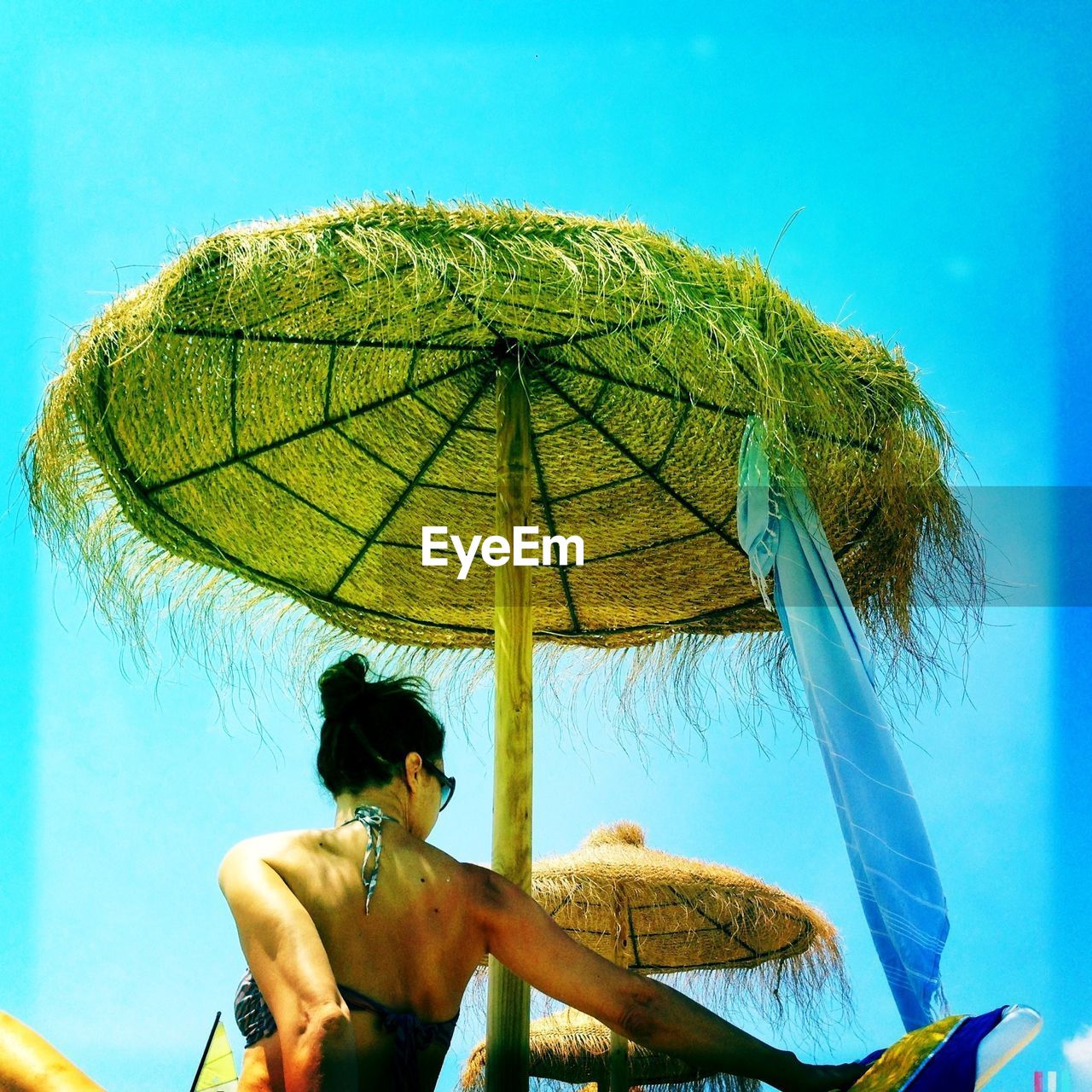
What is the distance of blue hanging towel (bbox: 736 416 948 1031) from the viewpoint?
106 inches

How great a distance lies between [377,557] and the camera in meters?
4.59

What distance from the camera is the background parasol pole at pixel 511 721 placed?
3.25 metres

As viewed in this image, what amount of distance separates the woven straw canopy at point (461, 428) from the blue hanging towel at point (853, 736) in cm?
19

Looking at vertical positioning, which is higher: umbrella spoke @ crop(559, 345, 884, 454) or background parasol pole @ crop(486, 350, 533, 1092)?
umbrella spoke @ crop(559, 345, 884, 454)

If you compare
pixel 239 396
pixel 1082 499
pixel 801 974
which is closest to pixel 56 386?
pixel 239 396

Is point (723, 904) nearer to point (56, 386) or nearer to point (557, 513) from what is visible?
point (557, 513)

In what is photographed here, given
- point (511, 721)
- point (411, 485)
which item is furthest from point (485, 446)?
point (511, 721)

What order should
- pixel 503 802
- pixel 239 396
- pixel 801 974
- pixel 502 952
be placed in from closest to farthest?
pixel 502 952 < pixel 503 802 < pixel 239 396 < pixel 801 974

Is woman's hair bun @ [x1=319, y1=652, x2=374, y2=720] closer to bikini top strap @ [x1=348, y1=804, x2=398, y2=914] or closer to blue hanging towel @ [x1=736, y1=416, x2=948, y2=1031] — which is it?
bikini top strap @ [x1=348, y1=804, x2=398, y2=914]

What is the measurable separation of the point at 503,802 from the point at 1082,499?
6.19ft

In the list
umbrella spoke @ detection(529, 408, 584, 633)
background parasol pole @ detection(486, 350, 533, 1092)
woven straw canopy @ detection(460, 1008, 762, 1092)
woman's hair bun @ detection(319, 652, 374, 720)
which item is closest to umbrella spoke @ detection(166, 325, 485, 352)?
background parasol pole @ detection(486, 350, 533, 1092)

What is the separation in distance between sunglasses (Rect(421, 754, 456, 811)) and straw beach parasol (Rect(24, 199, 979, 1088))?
33.5 inches

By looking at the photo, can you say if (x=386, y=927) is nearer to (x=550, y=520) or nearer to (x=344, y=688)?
(x=344, y=688)

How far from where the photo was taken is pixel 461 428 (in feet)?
13.9
